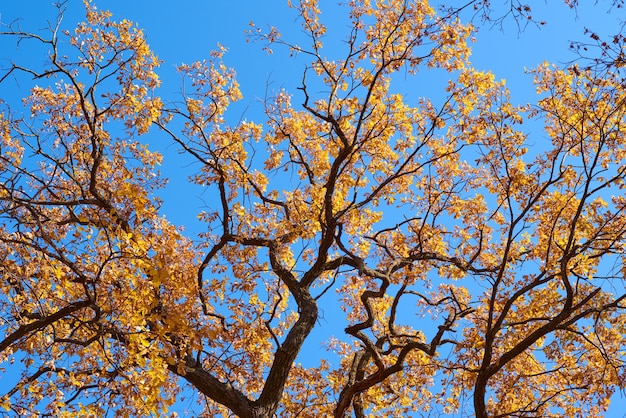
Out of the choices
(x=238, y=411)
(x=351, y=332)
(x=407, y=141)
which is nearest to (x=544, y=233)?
(x=407, y=141)

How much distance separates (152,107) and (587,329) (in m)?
7.86

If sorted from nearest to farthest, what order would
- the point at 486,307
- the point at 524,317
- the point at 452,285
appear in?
the point at 524,317, the point at 486,307, the point at 452,285

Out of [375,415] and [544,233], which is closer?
[544,233]

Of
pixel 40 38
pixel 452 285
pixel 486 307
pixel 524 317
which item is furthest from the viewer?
pixel 452 285

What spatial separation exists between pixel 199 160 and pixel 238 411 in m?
3.96

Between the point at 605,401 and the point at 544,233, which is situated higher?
the point at 544,233

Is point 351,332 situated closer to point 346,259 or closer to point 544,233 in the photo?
point 346,259

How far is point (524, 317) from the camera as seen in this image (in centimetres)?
971

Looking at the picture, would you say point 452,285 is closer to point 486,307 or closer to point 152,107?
point 486,307

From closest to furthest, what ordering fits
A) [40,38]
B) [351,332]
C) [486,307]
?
[40,38] → [351,332] → [486,307]

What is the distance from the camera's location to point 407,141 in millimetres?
10688

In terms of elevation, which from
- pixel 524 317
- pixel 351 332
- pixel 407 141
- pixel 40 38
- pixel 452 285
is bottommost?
pixel 351 332

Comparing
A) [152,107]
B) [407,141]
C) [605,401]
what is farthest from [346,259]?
[605,401]

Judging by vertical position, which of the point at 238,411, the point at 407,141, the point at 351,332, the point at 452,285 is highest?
the point at 407,141
